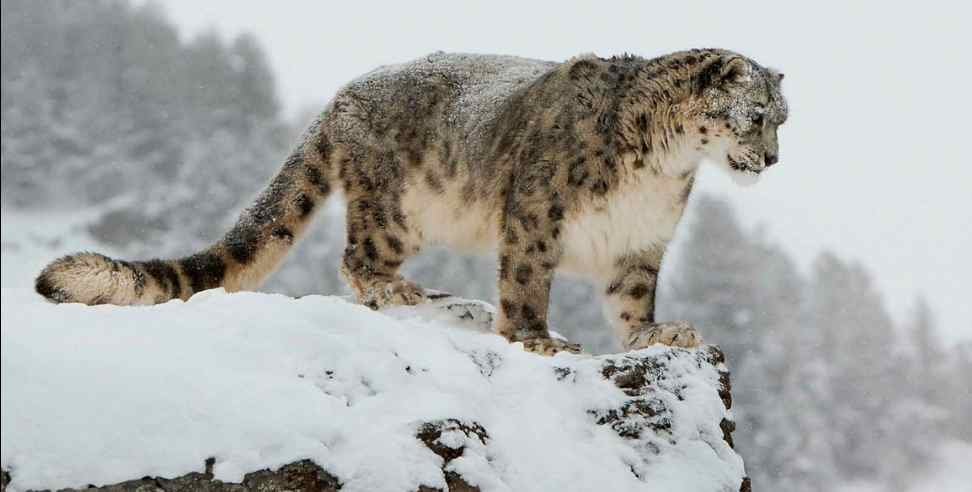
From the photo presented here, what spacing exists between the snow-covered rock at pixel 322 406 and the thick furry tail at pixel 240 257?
1.24 feet

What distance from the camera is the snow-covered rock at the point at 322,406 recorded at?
3551mm

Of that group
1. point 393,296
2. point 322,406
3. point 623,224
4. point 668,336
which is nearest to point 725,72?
point 623,224

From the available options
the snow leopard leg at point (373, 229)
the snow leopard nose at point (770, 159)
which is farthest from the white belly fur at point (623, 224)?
the snow leopard leg at point (373, 229)

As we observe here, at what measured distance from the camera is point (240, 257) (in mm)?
6691

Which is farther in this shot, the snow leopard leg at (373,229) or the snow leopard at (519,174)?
the snow leopard leg at (373,229)

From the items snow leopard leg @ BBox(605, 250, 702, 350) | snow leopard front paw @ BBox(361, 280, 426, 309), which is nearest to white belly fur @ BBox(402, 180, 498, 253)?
snow leopard front paw @ BBox(361, 280, 426, 309)

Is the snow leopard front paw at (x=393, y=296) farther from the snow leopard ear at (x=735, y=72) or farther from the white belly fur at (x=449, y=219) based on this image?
the snow leopard ear at (x=735, y=72)

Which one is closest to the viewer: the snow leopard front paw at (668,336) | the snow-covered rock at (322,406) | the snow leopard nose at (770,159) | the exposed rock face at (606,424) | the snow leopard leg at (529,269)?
the snow-covered rock at (322,406)

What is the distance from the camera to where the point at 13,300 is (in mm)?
4320

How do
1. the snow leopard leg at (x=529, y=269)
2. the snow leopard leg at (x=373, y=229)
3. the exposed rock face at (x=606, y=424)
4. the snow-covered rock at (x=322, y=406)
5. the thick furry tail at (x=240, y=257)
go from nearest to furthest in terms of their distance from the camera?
1. the snow-covered rock at (x=322, y=406)
2. the exposed rock face at (x=606, y=424)
3. the thick furry tail at (x=240, y=257)
4. the snow leopard leg at (x=529, y=269)
5. the snow leopard leg at (x=373, y=229)

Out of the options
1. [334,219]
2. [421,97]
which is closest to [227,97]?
[334,219]

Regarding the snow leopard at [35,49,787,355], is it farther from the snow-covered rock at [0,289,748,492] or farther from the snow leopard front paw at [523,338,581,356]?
the snow-covered rock at [0,289,748,492]

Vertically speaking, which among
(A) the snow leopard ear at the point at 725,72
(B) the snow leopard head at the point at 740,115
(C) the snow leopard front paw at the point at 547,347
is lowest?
(C) the snow leopard front paw at the point at 547,347

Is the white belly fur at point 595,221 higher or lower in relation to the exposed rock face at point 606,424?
higher
